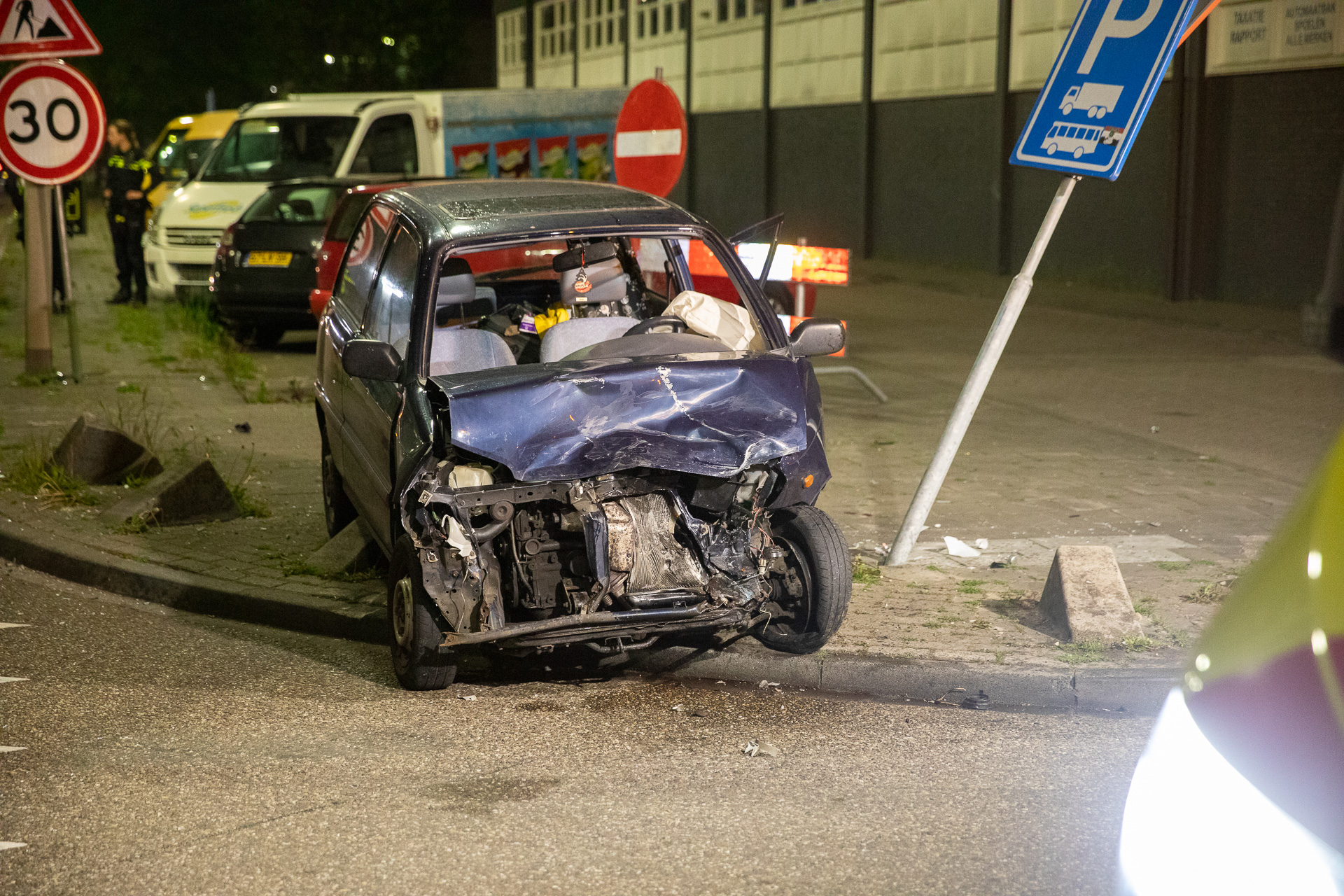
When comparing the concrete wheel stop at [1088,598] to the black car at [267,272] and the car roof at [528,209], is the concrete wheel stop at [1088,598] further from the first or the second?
the black car at [267,272]

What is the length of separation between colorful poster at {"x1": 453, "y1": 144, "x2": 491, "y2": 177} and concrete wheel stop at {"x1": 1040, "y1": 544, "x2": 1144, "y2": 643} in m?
12.6

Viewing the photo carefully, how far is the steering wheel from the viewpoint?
590cm

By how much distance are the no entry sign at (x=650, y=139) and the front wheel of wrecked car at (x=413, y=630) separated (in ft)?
15.4

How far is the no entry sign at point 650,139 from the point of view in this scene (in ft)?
31.1

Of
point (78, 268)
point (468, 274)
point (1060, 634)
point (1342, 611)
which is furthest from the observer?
point (78, 268)

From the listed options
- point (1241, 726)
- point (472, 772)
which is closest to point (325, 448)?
point (472, 772)

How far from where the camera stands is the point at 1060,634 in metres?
5.55

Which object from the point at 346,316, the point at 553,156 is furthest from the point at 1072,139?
the point at 553,156

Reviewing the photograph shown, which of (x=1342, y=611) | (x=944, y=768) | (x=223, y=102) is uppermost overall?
→ (x=223, y=102)

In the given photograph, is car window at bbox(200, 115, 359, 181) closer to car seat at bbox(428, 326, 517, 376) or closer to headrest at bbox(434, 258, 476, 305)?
headrest at bbox(434, 258, 476, 305)

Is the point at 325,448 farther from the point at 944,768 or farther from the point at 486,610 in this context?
the point at 944,768

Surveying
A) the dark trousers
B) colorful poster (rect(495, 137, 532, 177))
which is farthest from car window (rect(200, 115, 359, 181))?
colorful poster (rect(495, 137, 532, 177))

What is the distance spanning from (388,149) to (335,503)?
418 inches

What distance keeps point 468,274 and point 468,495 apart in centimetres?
143
